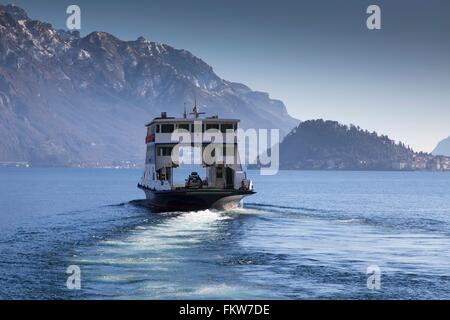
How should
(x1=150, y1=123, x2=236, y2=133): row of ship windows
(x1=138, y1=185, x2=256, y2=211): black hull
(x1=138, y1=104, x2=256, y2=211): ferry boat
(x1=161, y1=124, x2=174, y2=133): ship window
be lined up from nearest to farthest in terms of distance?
(x1=138, y1=185, x2=256, y2=211): black hull
(x1=138, y1=104, x2=256, y2=211): ferry boat
(x1=150, y1=123, x2=236, y2=133): row of ship windows
(x1=161, y1=124, x2=174, y2=133): ship window

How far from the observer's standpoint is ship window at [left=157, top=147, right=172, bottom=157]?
70675 mm

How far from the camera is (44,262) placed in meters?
37.0

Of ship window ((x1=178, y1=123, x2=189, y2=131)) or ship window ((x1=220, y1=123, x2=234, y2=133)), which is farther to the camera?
ship window ((x1=178, y1=123, x2=189, y2=131))

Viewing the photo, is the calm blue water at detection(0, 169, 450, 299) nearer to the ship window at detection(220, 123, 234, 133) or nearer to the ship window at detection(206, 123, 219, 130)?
the ship window at detection(220, 123, 234, 133)

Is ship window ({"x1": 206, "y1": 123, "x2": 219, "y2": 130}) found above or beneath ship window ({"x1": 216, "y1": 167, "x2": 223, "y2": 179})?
above

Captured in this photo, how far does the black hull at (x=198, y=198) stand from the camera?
6244cm

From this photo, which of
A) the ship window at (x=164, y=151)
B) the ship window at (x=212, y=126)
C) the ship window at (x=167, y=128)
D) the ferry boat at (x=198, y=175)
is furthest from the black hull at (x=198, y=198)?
the ship window at (x=212, y=126)

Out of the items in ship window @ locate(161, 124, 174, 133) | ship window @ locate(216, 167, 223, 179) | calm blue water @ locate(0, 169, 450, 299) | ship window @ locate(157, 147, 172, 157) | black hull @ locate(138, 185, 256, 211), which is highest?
ship window @ locate(161, 124, 174, 133)

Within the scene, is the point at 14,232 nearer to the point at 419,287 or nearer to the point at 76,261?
the point at 76,261

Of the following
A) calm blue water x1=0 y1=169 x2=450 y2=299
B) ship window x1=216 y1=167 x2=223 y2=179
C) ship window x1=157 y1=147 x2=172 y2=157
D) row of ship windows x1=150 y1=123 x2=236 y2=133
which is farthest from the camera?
ship window x1=216 y1=167 x2=223 y2=179

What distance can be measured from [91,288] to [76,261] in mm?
8868

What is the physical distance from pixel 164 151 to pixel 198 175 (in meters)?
4.96

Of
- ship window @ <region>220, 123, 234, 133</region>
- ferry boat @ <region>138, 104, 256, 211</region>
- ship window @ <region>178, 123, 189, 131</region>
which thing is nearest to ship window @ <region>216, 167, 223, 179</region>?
→ ferry boat @ <region>138, 104, 256, 211</region>
